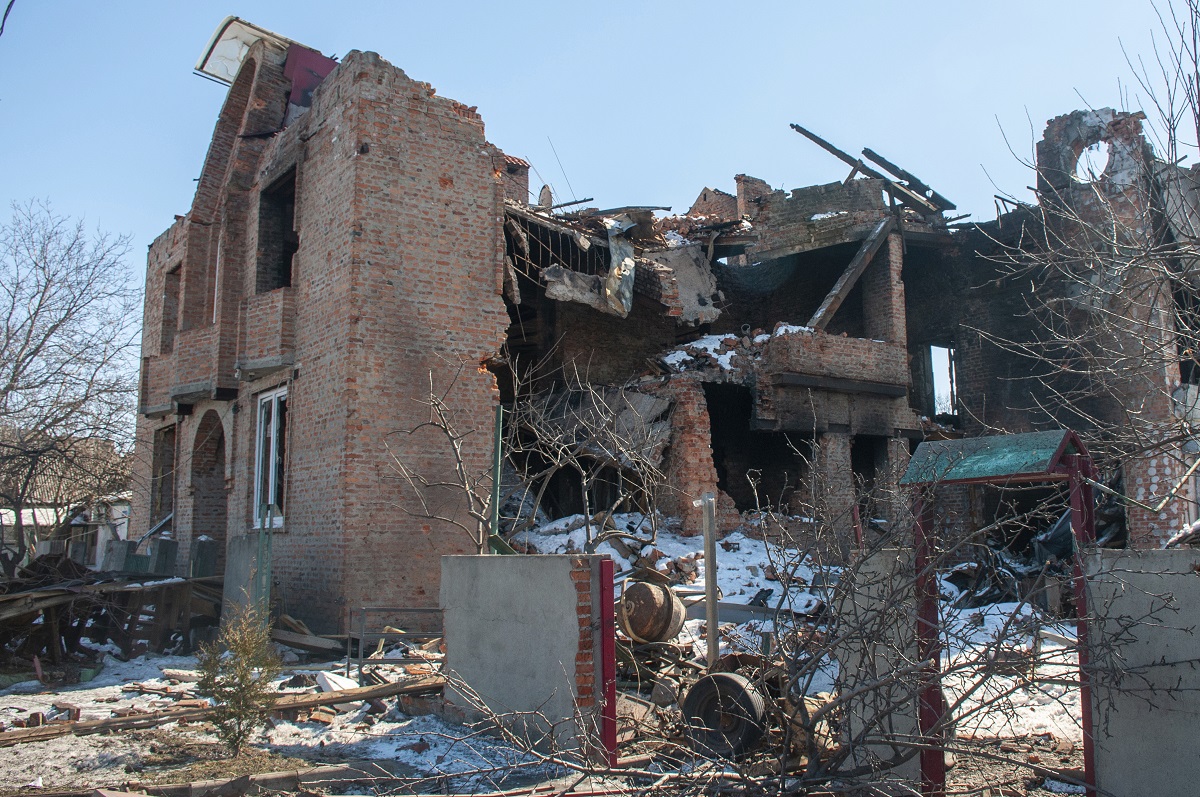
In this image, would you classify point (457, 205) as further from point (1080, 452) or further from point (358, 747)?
point (1080, 452)

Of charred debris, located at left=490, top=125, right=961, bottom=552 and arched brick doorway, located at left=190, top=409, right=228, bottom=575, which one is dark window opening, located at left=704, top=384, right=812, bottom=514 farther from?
arched brick doorway, located at left=190, top=409, right=228, bottom=575

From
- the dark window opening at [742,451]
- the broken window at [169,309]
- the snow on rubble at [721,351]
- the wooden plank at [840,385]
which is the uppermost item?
the broken window at [169,309]

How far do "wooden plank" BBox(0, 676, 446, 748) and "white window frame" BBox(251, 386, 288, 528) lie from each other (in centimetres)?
471

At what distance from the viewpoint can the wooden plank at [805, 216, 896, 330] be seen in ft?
56.1

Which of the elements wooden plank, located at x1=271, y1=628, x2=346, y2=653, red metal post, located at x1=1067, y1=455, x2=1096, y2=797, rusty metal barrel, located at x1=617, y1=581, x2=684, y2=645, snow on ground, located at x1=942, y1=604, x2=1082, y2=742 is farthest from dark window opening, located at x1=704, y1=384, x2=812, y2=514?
red metal post, located at x1=1067, y1=455, x2=1096, y2=797

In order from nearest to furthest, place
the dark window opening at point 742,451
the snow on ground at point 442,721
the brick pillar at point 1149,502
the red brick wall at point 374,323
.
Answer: the snow on ground at point 442,721, the red brick wall at point 374,323, the brick pillar at point 1149,502, the dark window opening at point 742,451

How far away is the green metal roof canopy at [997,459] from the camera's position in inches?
210

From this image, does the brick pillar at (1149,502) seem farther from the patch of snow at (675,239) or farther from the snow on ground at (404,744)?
the snow on ground at (404,744)

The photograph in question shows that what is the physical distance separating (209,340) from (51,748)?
26.8 feet

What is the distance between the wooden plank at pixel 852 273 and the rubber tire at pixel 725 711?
37.4 feet

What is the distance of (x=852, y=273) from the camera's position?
17625 millimetres

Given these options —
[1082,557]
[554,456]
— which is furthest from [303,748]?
[554,456]

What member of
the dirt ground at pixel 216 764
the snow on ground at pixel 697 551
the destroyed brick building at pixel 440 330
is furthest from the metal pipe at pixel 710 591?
the snow on ground at pixel 697 551

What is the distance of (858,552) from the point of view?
4902 millimetres
